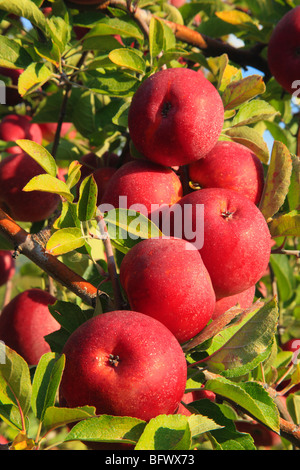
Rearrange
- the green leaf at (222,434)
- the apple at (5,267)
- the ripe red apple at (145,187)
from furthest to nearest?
the apple at (5,267) → the ripe red apple at (145,187) → the green leaf at (222,434)

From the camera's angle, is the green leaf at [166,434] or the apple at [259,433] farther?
the apple at [259,433]

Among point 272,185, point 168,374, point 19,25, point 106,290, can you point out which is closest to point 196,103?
point 272,185

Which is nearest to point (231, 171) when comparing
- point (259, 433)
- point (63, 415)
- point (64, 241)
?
point (64, 241)

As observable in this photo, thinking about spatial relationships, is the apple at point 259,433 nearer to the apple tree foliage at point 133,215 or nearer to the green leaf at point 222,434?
the apple tree foliage at point 133,215

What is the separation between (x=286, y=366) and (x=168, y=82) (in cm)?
82

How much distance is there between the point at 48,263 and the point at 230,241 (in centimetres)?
37

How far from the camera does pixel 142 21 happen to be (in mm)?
1553

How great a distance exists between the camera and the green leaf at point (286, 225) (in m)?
1.20

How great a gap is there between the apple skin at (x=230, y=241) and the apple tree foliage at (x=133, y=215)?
0.07 metres

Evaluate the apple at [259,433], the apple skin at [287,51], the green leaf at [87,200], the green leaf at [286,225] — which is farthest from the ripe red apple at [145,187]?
the apple at [259,433]

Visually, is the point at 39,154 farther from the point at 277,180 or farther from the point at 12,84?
the point at 12,84

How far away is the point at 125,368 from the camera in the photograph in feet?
2.83
